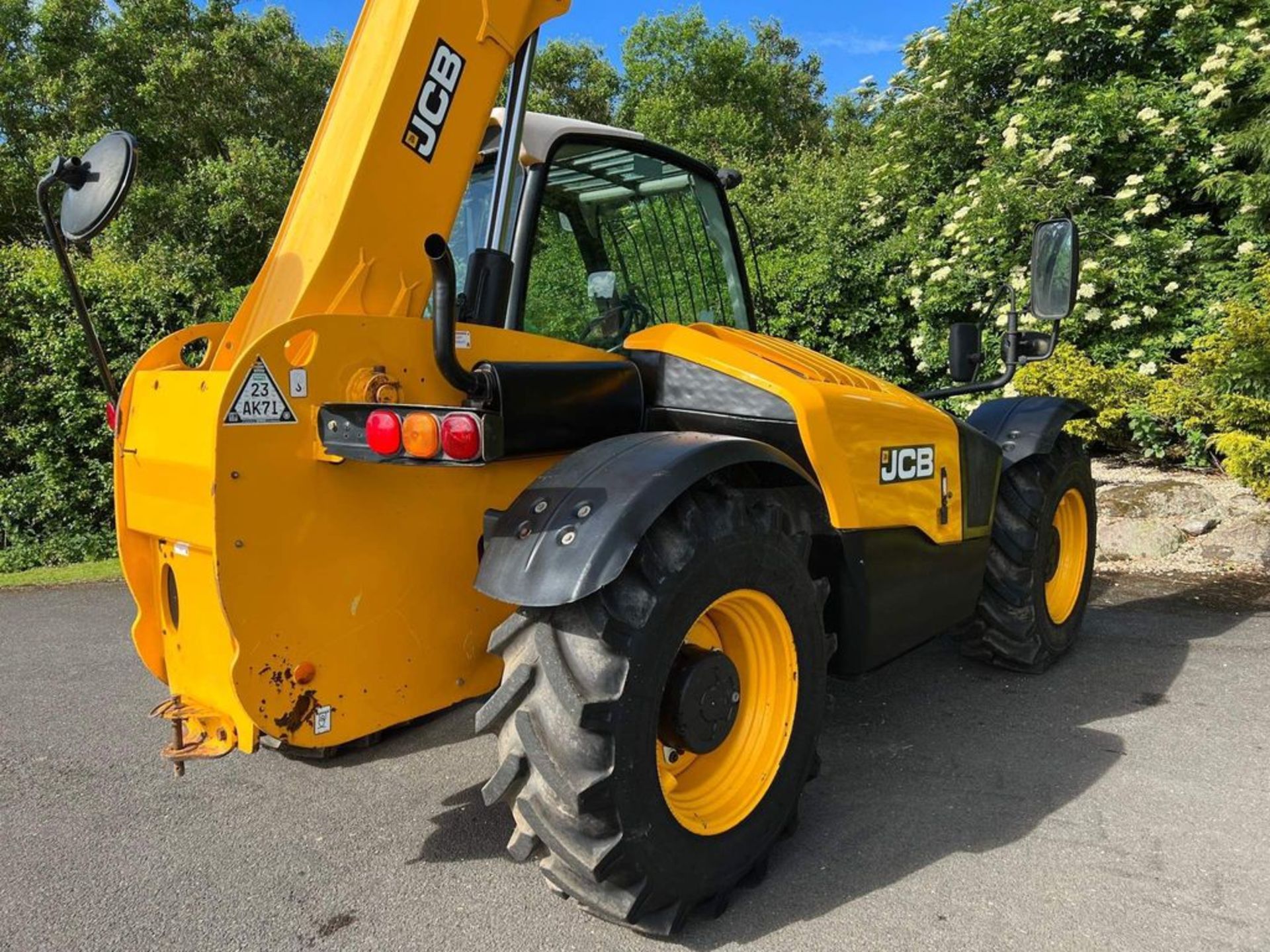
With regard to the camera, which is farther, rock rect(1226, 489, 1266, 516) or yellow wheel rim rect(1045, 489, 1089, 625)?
rock rect(1226, 489, 1266, 516)

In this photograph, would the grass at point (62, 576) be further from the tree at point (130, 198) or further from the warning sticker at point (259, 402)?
the warning sticker at point (259, 402)

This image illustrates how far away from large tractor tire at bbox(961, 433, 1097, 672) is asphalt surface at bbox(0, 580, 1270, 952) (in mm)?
166

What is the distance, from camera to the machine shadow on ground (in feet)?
8.36

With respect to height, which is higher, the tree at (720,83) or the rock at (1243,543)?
the tree at (720,83)

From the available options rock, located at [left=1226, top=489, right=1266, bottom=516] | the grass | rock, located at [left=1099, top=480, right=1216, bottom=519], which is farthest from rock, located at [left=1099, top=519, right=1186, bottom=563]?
the grass

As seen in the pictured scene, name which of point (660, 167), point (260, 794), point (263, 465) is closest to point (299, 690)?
point (263, 465)

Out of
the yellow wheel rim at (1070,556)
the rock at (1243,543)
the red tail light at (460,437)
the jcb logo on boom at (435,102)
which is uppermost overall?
the jcb logo on boom at (435,102)

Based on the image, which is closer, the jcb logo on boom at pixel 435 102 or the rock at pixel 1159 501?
the jcb logo on boom at pixel 435 102

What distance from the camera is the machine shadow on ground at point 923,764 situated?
255 cm

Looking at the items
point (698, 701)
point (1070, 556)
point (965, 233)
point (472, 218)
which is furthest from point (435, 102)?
point (965, 233)

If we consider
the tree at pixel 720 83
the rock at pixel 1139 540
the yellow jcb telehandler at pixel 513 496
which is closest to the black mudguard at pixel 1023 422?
the yellow jcb telehandler at pixel 513 496

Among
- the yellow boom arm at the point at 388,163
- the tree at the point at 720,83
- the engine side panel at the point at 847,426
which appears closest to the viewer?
the yellow boom arm at the point at 388,163

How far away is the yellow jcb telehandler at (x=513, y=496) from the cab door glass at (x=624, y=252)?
0.02 m

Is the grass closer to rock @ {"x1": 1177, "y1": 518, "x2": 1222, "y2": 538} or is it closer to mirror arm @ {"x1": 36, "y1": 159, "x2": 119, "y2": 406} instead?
mirror arm @ {"x1": 36, "y1": 159, "x2": 119, "y2": 406}
